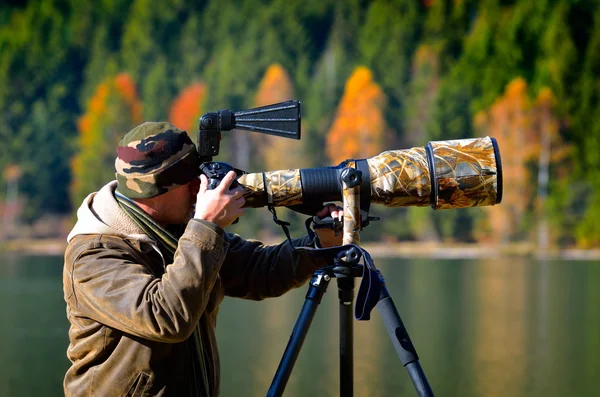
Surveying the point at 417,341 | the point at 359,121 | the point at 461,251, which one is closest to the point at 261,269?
the point at 417,341

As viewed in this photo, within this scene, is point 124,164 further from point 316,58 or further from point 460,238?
point 316,58

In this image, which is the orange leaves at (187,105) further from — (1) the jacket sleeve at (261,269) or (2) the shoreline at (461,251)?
(1) the jacket sleeve at (261,269)

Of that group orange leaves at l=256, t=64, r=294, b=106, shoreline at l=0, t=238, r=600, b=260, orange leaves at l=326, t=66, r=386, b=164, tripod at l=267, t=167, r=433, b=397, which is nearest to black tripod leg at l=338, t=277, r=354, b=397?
tripod at l=267, t=167, r=433, b=397

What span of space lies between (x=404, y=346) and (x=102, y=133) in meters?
25.8

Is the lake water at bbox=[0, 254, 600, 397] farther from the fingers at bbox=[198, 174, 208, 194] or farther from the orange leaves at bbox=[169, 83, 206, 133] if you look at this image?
the orange leaves at bbox=[169, 83, 206, 133]

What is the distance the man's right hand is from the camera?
77.9 inches

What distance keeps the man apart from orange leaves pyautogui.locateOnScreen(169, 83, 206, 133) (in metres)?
26.1

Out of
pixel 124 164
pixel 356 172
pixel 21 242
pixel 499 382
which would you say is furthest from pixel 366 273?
pixel 21 242

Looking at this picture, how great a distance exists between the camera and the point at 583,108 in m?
24.8

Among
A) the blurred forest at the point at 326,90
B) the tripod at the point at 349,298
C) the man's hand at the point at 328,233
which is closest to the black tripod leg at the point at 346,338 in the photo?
the tripod at the point at 349,298

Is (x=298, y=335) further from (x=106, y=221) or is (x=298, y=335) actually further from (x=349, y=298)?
(x=106, y=221)

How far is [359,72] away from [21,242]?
1138 cm

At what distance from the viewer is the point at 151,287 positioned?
1.92 m

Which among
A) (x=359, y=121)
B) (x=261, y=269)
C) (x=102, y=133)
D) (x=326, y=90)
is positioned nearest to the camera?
(x=261, y=269)
